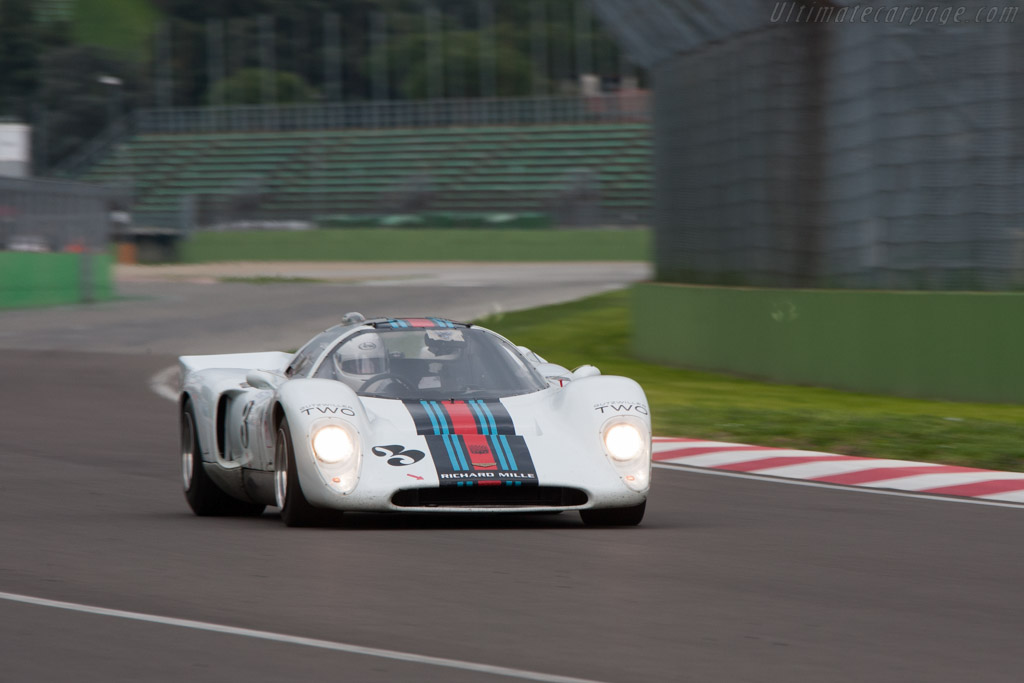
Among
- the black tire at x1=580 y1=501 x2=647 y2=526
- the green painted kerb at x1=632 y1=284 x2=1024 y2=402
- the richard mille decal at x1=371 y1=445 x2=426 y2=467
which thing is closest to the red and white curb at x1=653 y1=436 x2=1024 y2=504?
the black tire at x1=580 y1=501 x2=647 y2=526

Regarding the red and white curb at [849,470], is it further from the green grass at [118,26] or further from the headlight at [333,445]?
the green grass at [118,26]

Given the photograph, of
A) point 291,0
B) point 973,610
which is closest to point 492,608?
point 973,610

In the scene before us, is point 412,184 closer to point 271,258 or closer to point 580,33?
point 271,258

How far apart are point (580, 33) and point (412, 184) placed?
1360 inches

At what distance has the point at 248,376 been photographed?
332 inches

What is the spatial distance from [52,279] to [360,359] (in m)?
30.3

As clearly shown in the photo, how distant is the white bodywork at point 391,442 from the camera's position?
761cm

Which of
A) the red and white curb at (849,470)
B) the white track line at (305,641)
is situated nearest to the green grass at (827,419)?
the red and white curb at (849,470)

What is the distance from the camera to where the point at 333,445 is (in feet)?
25.1

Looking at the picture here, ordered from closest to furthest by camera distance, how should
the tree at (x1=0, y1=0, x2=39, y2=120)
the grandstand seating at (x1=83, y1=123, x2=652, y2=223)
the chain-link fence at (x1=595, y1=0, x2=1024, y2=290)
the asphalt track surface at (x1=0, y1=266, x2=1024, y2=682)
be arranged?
the asphalt track surface at (x1=0, y1=266, x2=1024, y2=682) → the chain-link fence at (x1=595, y1=0, x2=1024, y2=290) → the grandstand seating at (x1=83, y1=123, x2=652, y2=223) → the tree at (x1=0, y1=0, x2=39, y2=120)

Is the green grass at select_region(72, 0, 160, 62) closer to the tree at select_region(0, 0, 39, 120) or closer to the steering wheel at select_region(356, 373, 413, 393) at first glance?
the tree at select_region(0, 0, 39, 120)

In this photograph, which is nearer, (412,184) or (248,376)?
(248,376)

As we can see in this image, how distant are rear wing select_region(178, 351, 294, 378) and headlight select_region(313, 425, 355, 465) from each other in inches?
74.3

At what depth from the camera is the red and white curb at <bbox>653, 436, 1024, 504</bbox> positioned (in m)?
10.0
